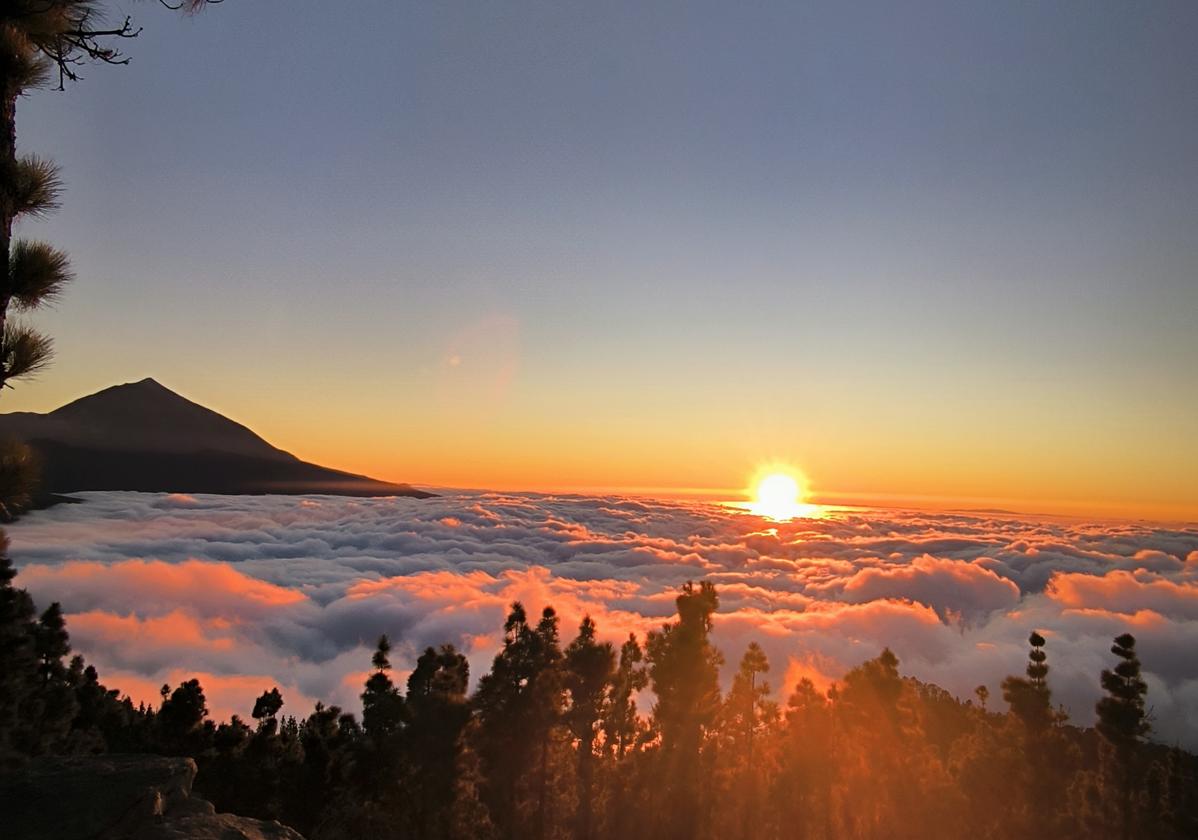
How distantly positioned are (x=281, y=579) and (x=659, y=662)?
17019 cm

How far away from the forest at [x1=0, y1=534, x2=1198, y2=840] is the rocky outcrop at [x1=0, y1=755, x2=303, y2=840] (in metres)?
18.9

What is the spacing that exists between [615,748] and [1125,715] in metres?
42.1

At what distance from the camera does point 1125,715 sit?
5106 centimetres

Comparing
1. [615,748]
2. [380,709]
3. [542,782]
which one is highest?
[380,709]

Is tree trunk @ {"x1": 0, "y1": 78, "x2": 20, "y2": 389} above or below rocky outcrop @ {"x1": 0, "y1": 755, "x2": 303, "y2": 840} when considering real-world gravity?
above

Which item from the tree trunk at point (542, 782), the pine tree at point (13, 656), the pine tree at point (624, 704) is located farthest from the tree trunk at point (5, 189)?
the pine tree at point (624, 704)

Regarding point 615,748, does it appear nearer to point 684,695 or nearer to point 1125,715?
point 684,695

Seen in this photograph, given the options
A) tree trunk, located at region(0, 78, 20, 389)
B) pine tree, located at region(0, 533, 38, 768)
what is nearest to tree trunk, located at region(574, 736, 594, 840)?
pine tree, located at region(0, 533, 38, 768)

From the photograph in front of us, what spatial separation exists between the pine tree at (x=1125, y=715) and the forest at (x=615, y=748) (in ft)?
0.53

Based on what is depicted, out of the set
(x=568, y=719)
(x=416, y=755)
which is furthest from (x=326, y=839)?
(x=568, y=719)

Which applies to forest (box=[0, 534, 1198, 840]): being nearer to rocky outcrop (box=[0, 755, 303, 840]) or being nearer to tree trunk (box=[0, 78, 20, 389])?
rocky outcrop (box=[0, 755, 303, 840])

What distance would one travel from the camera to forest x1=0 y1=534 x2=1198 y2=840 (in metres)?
39.0

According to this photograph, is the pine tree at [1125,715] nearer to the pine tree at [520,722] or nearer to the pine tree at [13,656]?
the pine tree at [520,722]

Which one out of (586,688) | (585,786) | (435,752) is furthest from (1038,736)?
(435,752)
